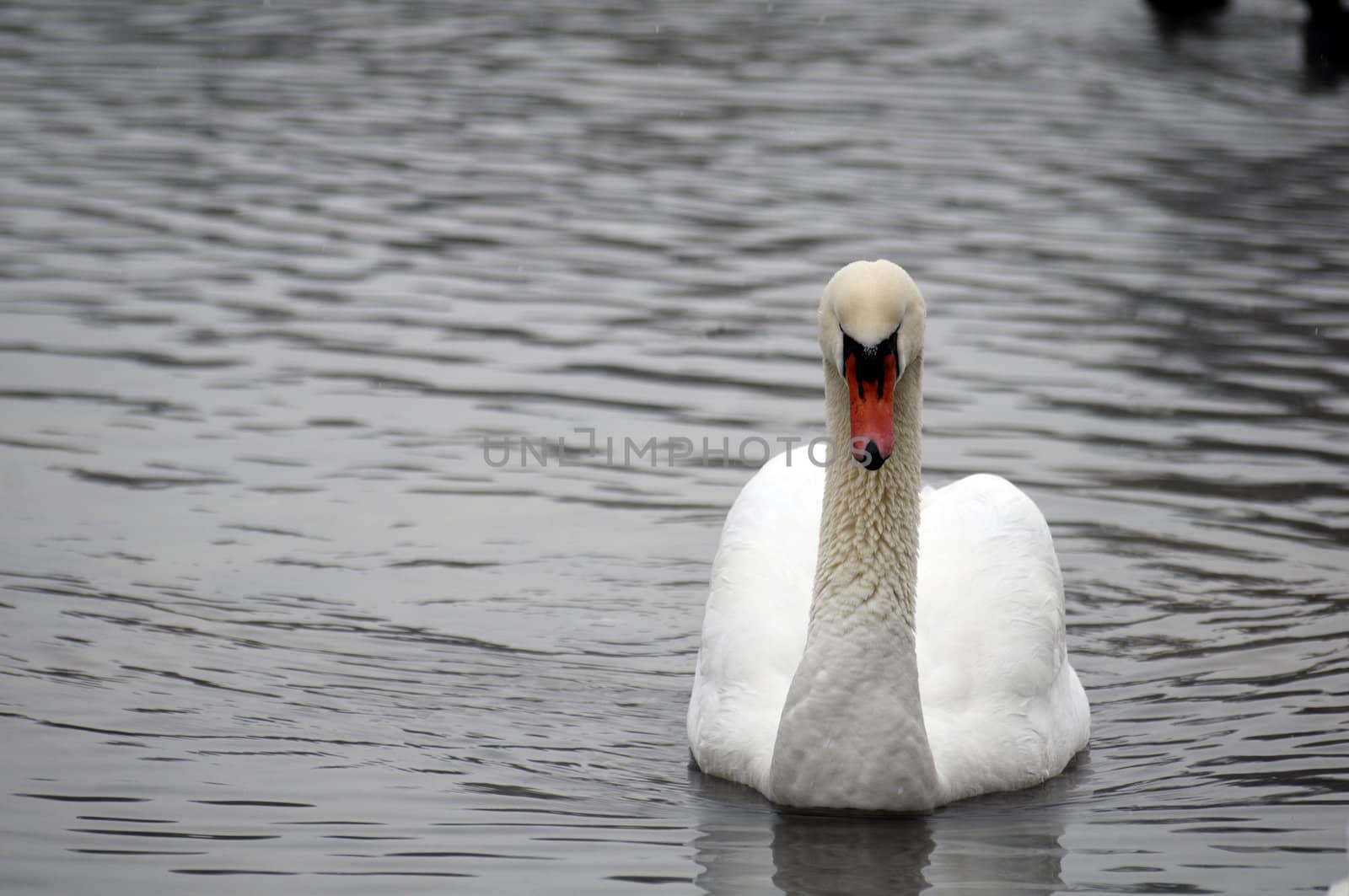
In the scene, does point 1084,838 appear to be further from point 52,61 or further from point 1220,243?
point 52,61

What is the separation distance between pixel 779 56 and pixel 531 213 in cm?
1122

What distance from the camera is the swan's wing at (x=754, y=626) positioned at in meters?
7.62

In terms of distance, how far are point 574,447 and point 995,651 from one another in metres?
4.78

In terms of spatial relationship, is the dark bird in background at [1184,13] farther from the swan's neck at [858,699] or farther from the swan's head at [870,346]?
the swan's head at [870,346]

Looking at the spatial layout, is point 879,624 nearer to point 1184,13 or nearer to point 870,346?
point 870,346

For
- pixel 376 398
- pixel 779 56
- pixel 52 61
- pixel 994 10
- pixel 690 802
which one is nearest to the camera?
pixel 690 802

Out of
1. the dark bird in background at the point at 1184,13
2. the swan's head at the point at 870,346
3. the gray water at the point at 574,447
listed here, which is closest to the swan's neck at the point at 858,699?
the gray water at the point at 574,447

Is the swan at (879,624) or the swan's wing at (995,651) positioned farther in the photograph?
the swan's wing at (995,651)

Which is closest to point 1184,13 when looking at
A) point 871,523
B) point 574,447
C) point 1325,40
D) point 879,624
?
point 1325,40

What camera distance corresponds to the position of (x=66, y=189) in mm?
18344

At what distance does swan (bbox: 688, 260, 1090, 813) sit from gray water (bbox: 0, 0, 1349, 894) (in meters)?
0.19

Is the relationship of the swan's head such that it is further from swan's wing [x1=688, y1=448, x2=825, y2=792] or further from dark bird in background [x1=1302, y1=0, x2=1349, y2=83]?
dark bird in background [x1=1302, y1=0, x2=1349, y2=83]

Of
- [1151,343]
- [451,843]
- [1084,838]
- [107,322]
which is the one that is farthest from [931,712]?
[107,322]

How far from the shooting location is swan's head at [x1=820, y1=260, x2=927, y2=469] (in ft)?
22.6
